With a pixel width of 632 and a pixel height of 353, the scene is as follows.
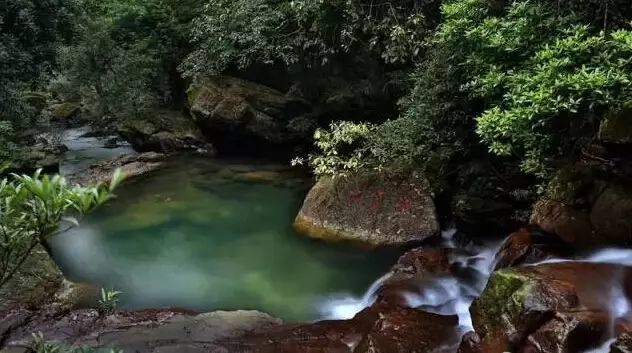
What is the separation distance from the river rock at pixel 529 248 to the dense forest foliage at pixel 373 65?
0.85 metres

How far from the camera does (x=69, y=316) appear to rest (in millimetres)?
6730

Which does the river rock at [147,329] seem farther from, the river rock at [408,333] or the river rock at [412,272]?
the river rock at [412,272]

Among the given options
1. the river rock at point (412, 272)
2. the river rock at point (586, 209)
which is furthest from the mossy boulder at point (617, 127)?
the river rock at point (412, 272)

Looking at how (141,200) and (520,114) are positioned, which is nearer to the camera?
(520,114)

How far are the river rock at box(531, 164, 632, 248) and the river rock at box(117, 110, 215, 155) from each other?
10.8 m

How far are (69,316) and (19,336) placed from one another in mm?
633

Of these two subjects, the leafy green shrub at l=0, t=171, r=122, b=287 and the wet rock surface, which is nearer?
the leafy green shrub at l=0, t=171, r=122, b=287

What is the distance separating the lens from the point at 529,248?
273 inches

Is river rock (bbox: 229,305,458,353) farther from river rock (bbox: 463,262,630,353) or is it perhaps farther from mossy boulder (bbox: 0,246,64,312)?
mossy boulder (bbox: 0,246,64,312)

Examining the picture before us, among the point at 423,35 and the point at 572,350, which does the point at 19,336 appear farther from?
the point at 423,35

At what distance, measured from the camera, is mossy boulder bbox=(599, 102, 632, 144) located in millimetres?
5730

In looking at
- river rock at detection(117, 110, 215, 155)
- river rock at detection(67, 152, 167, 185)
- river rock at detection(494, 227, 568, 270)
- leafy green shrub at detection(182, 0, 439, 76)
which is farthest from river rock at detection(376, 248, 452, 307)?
river rock at detection(117, 110, 215, 155)

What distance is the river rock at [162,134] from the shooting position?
15.6 meters

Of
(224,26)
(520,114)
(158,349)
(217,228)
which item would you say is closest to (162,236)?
(217,228)
